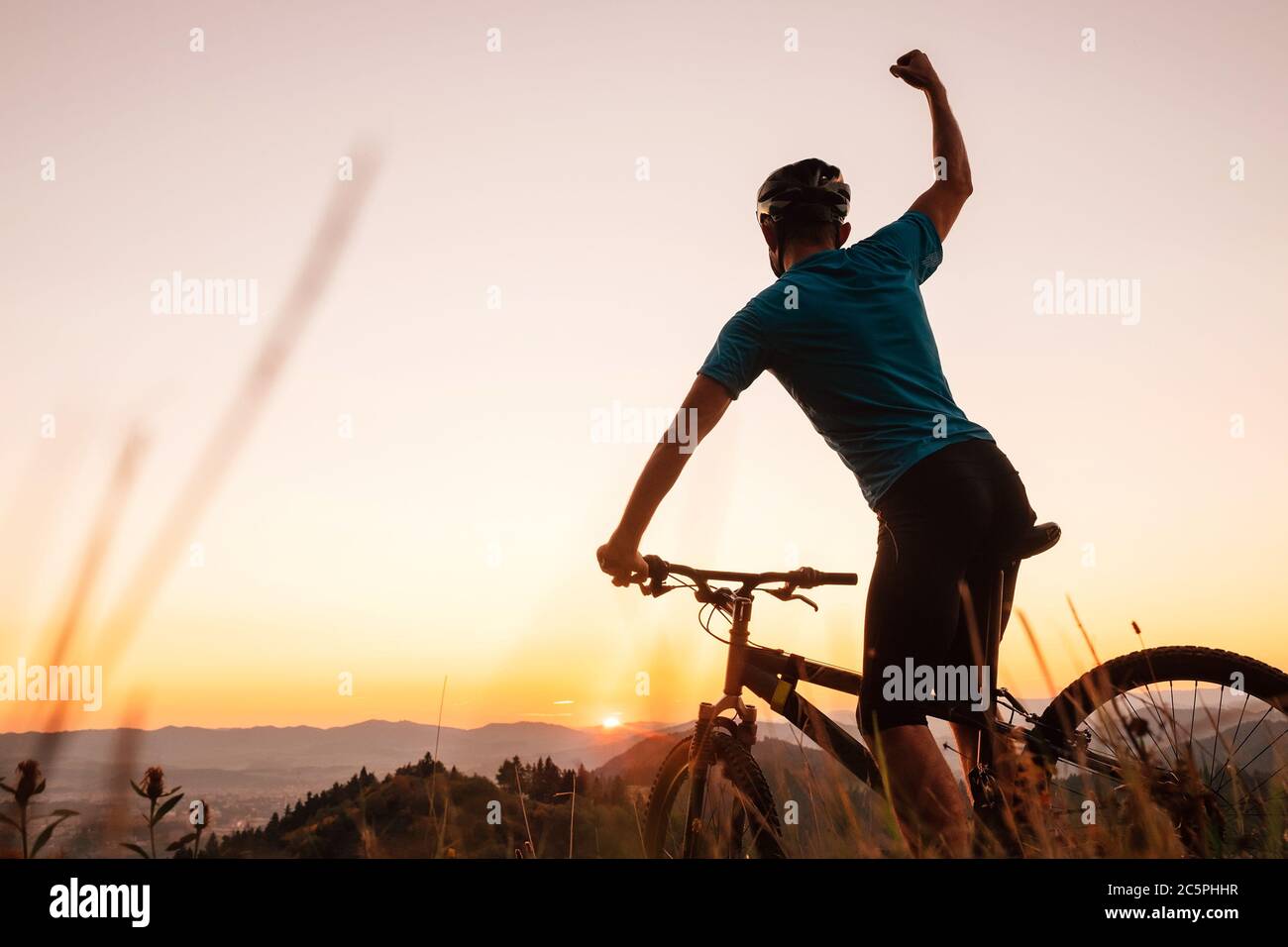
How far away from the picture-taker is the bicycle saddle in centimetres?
272

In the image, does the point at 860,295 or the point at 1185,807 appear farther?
the point at 860,295

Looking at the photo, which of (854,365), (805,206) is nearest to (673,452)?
(854,365)

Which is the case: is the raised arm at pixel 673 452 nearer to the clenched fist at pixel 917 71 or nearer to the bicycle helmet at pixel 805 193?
the bicycle helmet at pixel 805 193

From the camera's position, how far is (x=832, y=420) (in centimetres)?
280

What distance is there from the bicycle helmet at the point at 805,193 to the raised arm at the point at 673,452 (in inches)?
30.4

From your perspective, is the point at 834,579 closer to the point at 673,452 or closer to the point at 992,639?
the point at 992,639

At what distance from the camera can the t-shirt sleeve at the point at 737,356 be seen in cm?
270

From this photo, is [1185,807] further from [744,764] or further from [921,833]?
[744,764]

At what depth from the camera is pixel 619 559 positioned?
2840 mm

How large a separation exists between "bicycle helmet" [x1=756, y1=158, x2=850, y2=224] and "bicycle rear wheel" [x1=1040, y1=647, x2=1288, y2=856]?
5.52ft

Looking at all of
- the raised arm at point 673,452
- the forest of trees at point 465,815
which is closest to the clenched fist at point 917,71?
the raised arm at point 673,452

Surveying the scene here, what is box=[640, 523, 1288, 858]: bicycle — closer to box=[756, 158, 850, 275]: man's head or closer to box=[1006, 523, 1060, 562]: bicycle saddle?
box=[1006, 523, 1060, 562]: bicycle saddle
